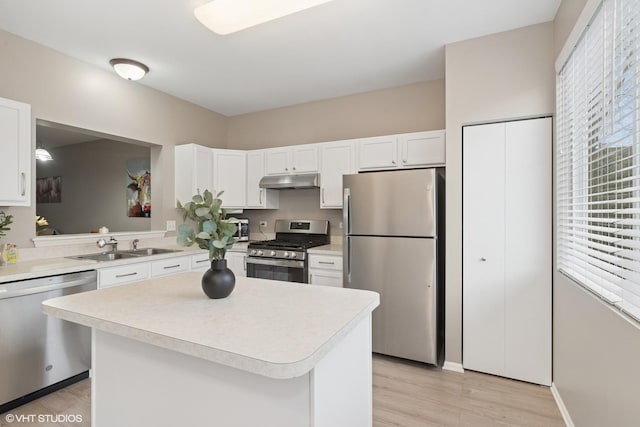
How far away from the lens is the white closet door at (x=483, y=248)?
Answer: 251 cm

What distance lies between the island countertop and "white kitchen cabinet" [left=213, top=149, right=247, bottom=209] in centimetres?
243

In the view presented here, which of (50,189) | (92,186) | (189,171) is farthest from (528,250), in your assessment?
(50,189)

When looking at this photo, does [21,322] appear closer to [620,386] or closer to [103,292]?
[103,292]

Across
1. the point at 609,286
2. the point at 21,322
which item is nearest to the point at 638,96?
the point at 609,286

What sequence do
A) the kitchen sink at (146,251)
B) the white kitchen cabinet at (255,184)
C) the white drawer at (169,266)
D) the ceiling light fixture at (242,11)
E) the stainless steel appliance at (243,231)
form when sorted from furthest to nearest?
the stainless steel appliance at (243,231) → the white kitchen cabinet at (255,184) → the kitchen sink at (146,251) → the white drawer at (169,266) → the ceiling light fixture at (242,11)

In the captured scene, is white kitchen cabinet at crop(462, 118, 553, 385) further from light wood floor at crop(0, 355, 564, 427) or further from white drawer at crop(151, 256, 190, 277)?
white drawer at crop(151, 256, 190, 277)

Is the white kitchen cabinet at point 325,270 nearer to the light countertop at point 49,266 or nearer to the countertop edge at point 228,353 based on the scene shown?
the light countertop at point 49,266

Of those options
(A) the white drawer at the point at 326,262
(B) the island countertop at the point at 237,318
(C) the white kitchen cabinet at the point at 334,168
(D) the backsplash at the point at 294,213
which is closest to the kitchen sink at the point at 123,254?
(D) the backsplash at the point at 294,213

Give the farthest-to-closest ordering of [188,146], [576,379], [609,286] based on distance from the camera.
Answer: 1. [188,146]
2. [576,379]
3. [609,286]

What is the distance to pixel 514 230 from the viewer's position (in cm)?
246

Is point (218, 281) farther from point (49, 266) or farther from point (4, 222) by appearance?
point (4, 222)

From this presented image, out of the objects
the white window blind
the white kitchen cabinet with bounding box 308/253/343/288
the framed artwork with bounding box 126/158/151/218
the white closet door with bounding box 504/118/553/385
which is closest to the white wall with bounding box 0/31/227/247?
the framed artwork with bounding box 126/158/151/218

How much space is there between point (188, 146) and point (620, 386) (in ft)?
13.2

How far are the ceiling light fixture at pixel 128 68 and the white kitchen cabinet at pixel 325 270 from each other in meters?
2.43
